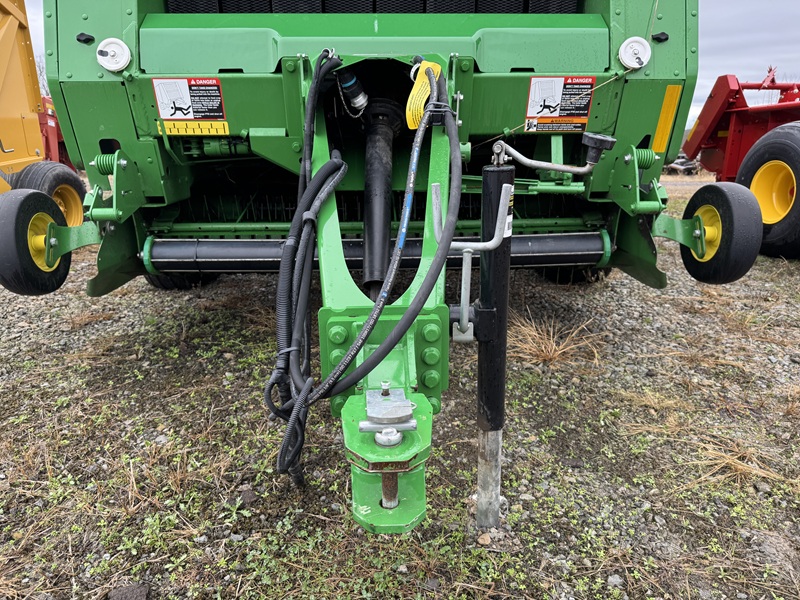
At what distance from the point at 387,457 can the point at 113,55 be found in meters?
2.25

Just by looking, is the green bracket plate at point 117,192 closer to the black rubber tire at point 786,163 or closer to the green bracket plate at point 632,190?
the green bracket plate at point 632,190

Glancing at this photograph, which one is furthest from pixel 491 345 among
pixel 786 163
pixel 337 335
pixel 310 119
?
pixel 786 163

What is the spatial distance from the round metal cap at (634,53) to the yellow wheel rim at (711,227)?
73 cm

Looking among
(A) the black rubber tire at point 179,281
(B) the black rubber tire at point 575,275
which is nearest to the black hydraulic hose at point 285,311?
(A) the black rubber tire at point 179,281

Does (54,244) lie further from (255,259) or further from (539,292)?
(539,292)

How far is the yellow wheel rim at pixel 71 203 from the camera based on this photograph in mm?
5879

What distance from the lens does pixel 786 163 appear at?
4.71 meters

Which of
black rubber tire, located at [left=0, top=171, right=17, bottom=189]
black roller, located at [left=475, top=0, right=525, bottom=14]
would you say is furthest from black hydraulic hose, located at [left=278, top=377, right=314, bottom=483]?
black rubber tire, located at [left=0, top=171, right=17, bottom=189]

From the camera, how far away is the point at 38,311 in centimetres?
405

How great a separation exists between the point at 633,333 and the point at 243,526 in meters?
2.57

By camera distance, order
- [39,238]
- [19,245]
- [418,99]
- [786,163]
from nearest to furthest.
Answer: [418,99] → [19,245] → [39,238] → [786,163]

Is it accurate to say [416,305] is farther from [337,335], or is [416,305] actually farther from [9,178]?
[9,178]

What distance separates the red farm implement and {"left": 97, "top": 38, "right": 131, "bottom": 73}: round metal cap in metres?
4.70

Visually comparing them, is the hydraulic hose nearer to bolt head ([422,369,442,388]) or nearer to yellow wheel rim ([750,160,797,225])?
bolt head ([422,369,442,388])
